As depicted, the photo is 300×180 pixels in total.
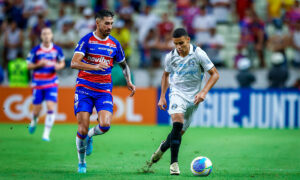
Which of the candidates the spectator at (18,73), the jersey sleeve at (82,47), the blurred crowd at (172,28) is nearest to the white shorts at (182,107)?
the jersey sleeve at (82,47)

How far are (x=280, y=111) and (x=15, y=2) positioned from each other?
1175 cm

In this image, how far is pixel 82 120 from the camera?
8.47 meters

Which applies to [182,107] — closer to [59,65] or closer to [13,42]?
[59,65]

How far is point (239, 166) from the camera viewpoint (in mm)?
9703

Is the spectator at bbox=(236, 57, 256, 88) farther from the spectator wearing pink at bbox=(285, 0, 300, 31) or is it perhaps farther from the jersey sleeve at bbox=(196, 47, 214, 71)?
the jersey sleeve at bbox=(196, 47, 214, 71)

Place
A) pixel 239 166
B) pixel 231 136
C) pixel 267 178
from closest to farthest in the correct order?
pixel 267 178 → pixel 239 166 → pixel 231 136

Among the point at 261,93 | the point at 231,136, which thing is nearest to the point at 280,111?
the point at 261,93

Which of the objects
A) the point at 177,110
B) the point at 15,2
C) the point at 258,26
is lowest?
the point at 177,110

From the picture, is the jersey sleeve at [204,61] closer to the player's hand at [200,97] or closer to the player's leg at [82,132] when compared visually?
the player's hand at [200,97]

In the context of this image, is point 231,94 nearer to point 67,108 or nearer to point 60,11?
point 67,108

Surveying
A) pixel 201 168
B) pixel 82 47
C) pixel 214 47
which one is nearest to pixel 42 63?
pixel 82 47

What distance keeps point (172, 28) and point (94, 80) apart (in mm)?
11912

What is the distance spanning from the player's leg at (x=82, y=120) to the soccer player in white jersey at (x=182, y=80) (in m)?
1.15

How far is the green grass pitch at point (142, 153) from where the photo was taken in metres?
8.62
